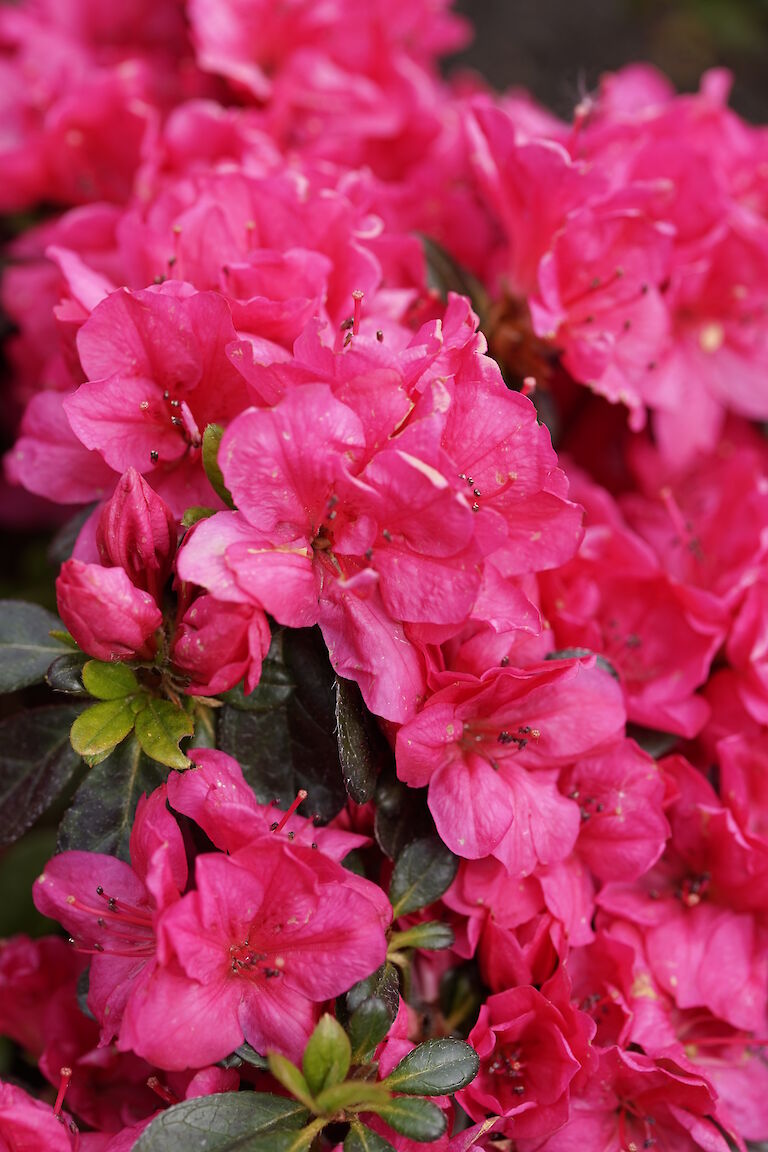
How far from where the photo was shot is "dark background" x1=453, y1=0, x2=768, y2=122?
3170mm

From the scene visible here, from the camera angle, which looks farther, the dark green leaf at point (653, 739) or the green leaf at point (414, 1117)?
the dark green leaf at point (653, 739)

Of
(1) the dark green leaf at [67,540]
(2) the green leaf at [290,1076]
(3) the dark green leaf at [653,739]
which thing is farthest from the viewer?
(3) the dark green leaf at [653,739]

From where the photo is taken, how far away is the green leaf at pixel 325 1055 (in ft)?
3.04

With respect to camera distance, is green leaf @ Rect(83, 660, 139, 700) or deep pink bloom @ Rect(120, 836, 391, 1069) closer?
deep pink bloom @ Rect(120, 836, 391, 1069)

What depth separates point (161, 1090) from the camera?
1028 mm

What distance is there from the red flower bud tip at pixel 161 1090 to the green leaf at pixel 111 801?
21 centimetres

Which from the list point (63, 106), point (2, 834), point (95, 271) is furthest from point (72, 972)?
point (63, 106)

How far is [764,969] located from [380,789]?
1.65ft

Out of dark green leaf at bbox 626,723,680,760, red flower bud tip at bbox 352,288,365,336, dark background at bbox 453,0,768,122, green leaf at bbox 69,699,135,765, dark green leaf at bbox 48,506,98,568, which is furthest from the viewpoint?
dark background at bbox 453,0,768,122

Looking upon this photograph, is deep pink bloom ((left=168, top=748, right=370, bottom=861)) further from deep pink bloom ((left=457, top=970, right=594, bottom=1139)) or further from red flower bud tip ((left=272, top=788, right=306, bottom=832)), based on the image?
deep pink bloom ((left=457, top=970, right=594, bottom=1139))

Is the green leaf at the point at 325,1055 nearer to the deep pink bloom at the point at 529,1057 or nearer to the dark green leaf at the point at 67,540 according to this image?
the deep pink bloom at the point at 529,1057

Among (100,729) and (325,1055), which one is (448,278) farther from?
(325,1055)

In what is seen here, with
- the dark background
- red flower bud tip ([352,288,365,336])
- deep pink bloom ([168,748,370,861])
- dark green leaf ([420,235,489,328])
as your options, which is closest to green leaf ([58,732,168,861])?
deep pink bloom ([168,748,370,861])

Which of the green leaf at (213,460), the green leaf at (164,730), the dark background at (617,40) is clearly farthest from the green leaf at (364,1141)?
the dark background at (617,40)
